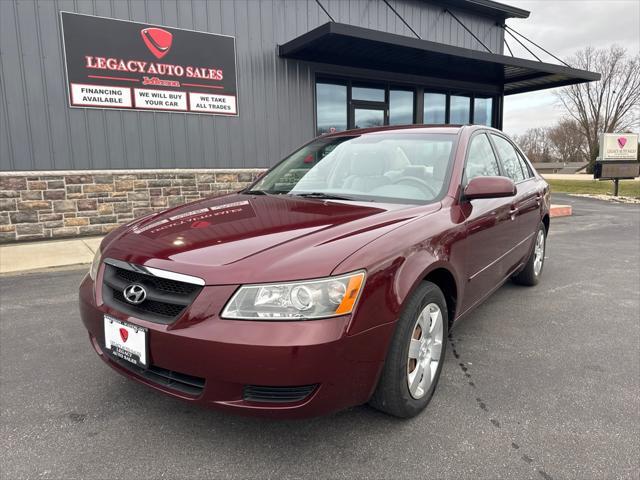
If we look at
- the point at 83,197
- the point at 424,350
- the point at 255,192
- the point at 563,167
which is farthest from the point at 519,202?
the point at 563,167

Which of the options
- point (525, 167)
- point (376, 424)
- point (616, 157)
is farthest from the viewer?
point (616, 157)

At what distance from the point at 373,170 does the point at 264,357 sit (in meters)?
1.74

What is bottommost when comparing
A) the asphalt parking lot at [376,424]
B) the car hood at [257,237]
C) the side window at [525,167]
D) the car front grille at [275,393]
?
the asphalt parking lot at [376,424]

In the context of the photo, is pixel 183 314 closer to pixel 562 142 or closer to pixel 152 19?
pixel 152 19

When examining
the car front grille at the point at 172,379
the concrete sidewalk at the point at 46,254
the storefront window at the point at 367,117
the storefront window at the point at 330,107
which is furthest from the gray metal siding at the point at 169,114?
the car front grille at the point at 172,379

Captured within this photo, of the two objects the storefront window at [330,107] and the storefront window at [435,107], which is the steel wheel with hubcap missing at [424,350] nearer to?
the storefront window at [330,107]

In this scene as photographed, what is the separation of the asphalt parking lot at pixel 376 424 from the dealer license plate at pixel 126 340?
14.0 inches

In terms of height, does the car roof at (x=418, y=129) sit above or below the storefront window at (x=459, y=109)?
below

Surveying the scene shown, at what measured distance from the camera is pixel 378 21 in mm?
10836

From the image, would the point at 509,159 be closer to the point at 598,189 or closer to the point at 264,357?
the point at 264,357

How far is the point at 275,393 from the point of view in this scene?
184cm

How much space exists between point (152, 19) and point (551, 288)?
7.55 m

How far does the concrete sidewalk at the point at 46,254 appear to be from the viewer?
18.8ft

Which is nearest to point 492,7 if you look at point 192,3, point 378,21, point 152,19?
point 378,21
